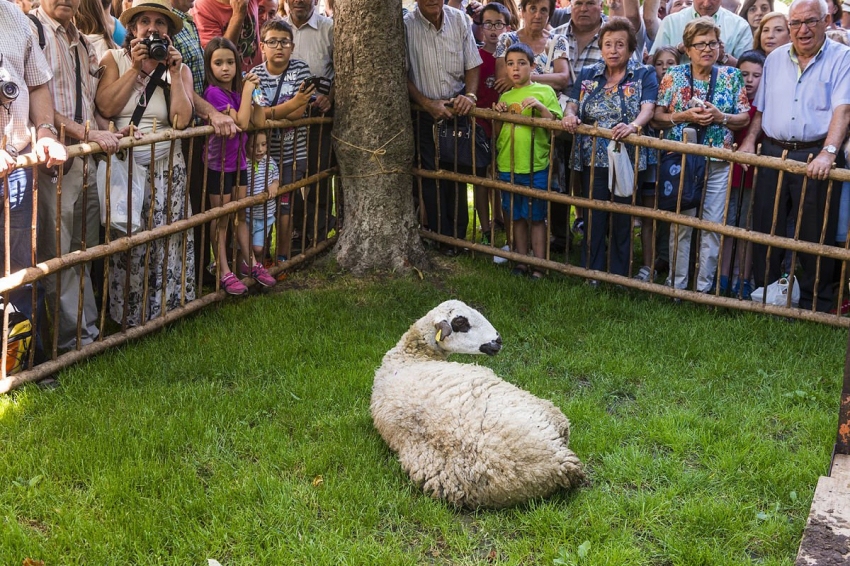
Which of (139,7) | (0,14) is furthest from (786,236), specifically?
(0,14)

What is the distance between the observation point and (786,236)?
299 inches

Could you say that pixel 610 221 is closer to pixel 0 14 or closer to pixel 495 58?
pixel 495 58

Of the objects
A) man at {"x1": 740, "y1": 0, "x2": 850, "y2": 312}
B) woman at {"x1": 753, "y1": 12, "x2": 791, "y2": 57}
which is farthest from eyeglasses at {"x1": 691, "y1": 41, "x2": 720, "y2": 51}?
woman at {"x1": 753, "y1": 12, "x2": 791, "y2": 57}

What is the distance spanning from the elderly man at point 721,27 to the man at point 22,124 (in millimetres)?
5542

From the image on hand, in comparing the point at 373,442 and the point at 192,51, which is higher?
the point at 192,51

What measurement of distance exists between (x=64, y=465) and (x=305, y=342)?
6.94 feet

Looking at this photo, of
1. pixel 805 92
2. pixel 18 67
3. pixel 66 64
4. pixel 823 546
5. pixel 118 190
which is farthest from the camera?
pixel 805 92

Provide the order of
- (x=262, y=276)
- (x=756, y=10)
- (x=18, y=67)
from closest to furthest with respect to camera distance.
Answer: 1. (x=18, y=67)
2. (x=262, y=276)
3. (x=756, y=10)

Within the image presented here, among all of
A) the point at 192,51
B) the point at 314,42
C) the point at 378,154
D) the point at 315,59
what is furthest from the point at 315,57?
the point at 192,51

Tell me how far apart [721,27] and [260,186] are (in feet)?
15.6

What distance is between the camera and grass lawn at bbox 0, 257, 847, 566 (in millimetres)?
4102

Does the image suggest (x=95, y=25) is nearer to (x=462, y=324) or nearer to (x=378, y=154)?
(x=378, y=154)

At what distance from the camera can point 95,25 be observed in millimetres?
6730

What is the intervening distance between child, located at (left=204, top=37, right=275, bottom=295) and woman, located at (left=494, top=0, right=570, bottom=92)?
97.2 inches
